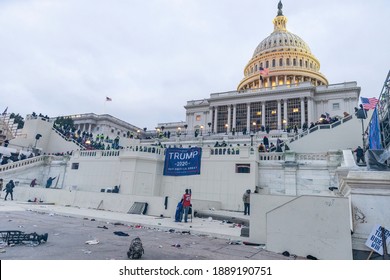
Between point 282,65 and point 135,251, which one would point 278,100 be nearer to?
point 282,65

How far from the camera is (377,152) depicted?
25.6ft

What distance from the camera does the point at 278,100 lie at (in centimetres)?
5853

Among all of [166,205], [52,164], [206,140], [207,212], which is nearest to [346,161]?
[207,212]

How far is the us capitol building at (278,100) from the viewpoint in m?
56.4

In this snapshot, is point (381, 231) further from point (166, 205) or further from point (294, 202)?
point (166, 205)

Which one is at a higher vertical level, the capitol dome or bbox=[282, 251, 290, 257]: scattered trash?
the capitol dome

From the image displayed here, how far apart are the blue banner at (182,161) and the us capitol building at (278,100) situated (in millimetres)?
33128

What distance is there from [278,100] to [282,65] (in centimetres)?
2625

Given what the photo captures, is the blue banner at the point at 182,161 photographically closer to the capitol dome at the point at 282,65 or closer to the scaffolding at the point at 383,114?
the scaffolding at the point at 383,114

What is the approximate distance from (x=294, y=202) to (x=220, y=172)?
1286 cm

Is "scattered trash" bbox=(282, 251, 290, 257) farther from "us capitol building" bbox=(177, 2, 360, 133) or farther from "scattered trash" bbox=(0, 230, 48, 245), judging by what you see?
"us capitol building" bbox=(177, 2, 360, 133)

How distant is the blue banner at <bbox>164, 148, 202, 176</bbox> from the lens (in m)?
19.3

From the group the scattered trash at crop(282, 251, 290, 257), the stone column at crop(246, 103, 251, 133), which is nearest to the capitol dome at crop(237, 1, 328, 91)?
the stone column at crop(246, 103, 251, 133)

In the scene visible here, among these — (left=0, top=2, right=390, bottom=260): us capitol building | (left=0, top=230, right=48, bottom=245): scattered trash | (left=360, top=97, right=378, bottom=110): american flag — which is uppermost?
(left=360, top=97, right=378, bottom=110): american flag
